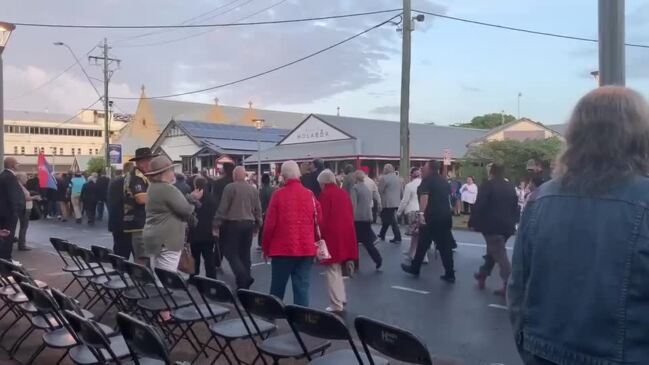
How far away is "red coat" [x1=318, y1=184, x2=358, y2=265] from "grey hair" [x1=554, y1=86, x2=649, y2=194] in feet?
16.6

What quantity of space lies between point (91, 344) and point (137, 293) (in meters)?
2.27

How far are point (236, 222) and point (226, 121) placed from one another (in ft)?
173

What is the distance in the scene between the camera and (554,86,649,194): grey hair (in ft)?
6.32

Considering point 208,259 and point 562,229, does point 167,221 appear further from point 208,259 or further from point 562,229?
point 562,229

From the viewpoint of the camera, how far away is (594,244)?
190 cm

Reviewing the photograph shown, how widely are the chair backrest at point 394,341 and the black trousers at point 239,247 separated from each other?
15.8ft

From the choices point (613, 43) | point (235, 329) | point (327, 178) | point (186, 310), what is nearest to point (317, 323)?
point (235, 329)

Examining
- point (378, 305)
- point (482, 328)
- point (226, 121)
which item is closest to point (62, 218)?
point (378, 305)

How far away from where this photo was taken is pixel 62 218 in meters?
21.5

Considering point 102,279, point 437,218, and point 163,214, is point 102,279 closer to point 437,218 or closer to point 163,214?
point 163,214

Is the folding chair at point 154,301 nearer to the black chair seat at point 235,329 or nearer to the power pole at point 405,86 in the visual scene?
the black chair seat at point 235,329

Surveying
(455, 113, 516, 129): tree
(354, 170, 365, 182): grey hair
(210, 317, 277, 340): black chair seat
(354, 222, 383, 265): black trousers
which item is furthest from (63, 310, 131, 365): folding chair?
(455, 113, 516, 129): tree

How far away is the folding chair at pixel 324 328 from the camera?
11.6 feet

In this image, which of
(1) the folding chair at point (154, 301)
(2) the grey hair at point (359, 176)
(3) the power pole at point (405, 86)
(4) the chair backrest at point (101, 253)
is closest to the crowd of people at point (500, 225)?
(2) the grey hair at point (359, 176)
